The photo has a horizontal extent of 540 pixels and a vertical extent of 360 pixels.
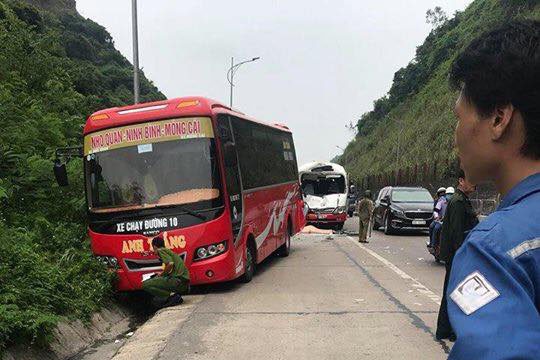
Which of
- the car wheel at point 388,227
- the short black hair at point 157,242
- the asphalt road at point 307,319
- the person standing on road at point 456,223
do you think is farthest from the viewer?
the car wheel at point 388,227

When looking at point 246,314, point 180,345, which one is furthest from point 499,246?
point 246,314

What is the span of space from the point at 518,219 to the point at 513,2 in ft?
188

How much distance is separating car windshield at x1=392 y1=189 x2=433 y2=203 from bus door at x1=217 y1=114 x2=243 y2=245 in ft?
40.4

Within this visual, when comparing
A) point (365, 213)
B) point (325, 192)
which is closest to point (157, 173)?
point (365, 213)

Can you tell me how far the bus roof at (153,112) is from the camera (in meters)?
8.74

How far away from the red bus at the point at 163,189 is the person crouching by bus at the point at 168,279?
0.35 m

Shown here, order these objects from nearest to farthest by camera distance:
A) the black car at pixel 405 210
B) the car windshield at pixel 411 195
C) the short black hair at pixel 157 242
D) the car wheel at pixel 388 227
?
1. the short black hair at pixel 157 242
2. the black car at pixel 405 210
3. the car wheel at pixel 388 227
4. the car windshield at pixel 411 195

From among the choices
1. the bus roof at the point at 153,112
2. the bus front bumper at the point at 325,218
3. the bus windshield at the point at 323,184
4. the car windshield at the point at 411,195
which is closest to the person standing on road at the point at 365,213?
the car windshield at the point at 411,195

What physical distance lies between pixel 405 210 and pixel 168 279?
13.4 m

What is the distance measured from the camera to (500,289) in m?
1.06

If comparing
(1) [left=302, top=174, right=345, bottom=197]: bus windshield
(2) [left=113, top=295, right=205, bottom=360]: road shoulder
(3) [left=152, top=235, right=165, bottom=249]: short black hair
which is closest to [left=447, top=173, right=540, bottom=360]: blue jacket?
(2) [left=113, top=295, right=205, bottom=360]: road shoulder

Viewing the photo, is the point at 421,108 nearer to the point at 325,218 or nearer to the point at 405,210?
the point at 325,218

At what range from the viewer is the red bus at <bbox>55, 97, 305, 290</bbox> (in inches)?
332

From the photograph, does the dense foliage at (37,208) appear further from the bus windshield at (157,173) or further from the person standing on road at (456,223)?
the person standing on road at (456,223)
